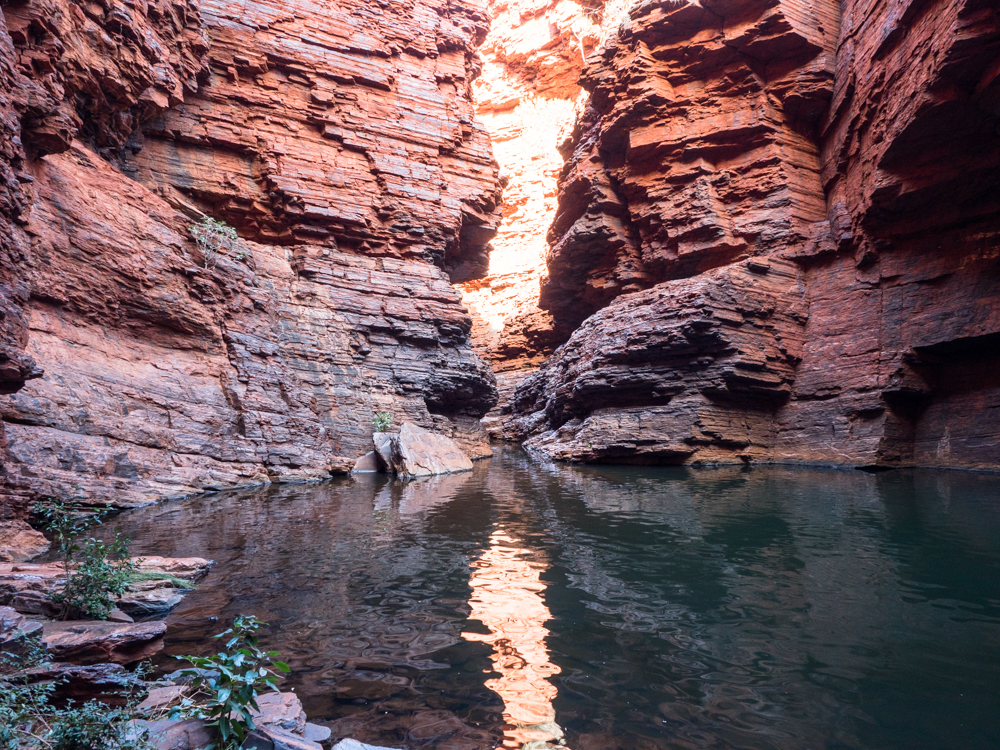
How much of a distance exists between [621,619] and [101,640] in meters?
3.25

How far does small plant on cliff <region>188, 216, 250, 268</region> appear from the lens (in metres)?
12.9

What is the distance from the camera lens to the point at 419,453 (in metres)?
14.1

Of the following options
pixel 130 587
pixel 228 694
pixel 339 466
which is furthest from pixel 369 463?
pixel 228 694

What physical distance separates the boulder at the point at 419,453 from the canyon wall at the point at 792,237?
5.05m

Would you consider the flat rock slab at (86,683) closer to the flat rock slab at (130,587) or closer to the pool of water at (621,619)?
the pool of water at (621,619)

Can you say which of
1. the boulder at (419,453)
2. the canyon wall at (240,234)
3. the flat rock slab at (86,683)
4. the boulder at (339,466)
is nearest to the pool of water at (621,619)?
the flat rock slab at (86,683)

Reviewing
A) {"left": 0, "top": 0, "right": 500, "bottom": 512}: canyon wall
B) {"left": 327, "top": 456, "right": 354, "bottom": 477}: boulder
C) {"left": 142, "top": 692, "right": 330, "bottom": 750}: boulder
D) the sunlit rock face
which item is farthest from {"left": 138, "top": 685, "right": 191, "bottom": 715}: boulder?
the sunlit rock face

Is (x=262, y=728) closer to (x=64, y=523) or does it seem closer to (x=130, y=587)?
(x=130, y=587)

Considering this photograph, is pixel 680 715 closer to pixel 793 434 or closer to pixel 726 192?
pixel 793 434

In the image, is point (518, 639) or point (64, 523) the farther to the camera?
point (64, 523)

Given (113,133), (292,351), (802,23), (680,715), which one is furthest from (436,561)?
(802,23)

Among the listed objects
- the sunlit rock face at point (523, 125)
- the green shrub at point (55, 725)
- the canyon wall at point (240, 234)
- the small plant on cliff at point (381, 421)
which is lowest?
the green shrub at point (55, 725)

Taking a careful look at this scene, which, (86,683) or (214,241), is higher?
(214,241)

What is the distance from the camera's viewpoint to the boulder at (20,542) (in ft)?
15.8
